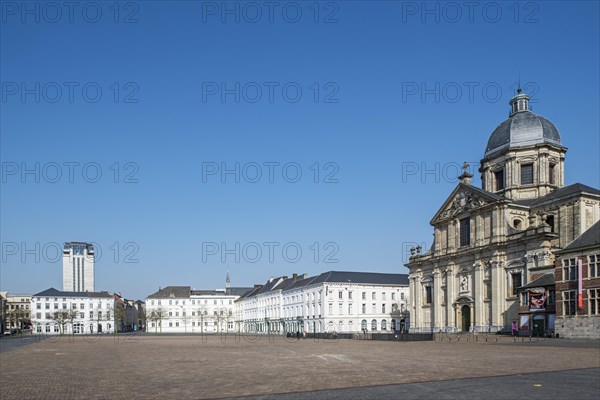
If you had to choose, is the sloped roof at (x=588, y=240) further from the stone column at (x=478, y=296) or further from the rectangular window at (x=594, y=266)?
the stone column at (x=478, y=296)

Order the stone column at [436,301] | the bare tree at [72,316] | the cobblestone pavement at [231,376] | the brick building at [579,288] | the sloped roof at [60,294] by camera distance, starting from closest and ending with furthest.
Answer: the cobblestone pavement at [231,376], the brick building at [579,288], the stone column at [436,301], the bare tree at [72,316], the sloped roof at [60,294]

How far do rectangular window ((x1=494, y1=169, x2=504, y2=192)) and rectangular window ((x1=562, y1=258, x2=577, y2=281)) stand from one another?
27.2 metres

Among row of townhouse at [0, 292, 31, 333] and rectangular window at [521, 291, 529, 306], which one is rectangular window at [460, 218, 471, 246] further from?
row of townhouse at [0, 292, 31, 333]

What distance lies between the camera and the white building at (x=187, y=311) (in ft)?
458

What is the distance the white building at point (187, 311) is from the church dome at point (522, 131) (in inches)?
3506

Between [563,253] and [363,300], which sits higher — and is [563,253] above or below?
above

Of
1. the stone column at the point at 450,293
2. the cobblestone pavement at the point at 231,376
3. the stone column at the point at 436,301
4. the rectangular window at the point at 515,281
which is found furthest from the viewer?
the stone column at the point at 436,301

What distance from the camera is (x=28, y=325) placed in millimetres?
181125

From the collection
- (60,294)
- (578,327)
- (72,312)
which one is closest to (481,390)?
(578,327)

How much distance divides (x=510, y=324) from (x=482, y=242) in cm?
1046

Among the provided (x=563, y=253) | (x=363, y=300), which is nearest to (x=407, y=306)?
(x=363, y=300)

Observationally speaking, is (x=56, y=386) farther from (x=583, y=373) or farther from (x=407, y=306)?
(x=407, y=306)

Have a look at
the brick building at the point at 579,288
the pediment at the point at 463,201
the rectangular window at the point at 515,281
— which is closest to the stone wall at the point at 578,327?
the brick building at the point at 579,288

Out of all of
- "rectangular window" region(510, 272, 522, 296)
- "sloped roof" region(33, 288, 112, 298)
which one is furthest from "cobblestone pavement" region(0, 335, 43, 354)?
"sloped roof" region(33, 288, 112, 298)
